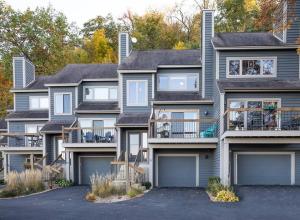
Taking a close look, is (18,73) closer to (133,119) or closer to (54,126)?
A: (54,126)

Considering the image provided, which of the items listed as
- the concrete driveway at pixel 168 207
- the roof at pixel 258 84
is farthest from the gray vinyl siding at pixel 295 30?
the concrete driveway at pixel 168 207

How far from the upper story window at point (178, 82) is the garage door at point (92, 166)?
6.47m

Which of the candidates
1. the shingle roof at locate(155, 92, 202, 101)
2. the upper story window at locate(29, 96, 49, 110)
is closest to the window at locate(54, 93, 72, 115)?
the upper story window at locate(29, 96, 49, 110)

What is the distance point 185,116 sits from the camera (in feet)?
79.3

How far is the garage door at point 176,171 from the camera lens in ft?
78.4

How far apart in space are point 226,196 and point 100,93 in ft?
45.6

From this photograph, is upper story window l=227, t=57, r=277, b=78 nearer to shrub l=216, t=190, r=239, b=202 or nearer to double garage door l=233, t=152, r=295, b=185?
double garage door l=233, t=152, r=295, b=185

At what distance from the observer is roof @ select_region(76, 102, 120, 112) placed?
27125 millimetres

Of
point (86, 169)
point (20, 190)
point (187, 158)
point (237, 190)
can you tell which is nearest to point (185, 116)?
point (187, 158)

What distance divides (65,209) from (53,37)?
113ft

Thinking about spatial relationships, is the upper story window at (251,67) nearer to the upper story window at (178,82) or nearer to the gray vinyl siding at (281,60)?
the gray vinyl siding at (281,60)

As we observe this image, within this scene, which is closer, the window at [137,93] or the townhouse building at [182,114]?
the townhouse building at [182,114]

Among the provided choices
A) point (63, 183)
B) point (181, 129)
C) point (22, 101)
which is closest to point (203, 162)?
point (181, 129)

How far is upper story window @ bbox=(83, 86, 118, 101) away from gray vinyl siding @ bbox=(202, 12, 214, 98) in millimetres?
6896
